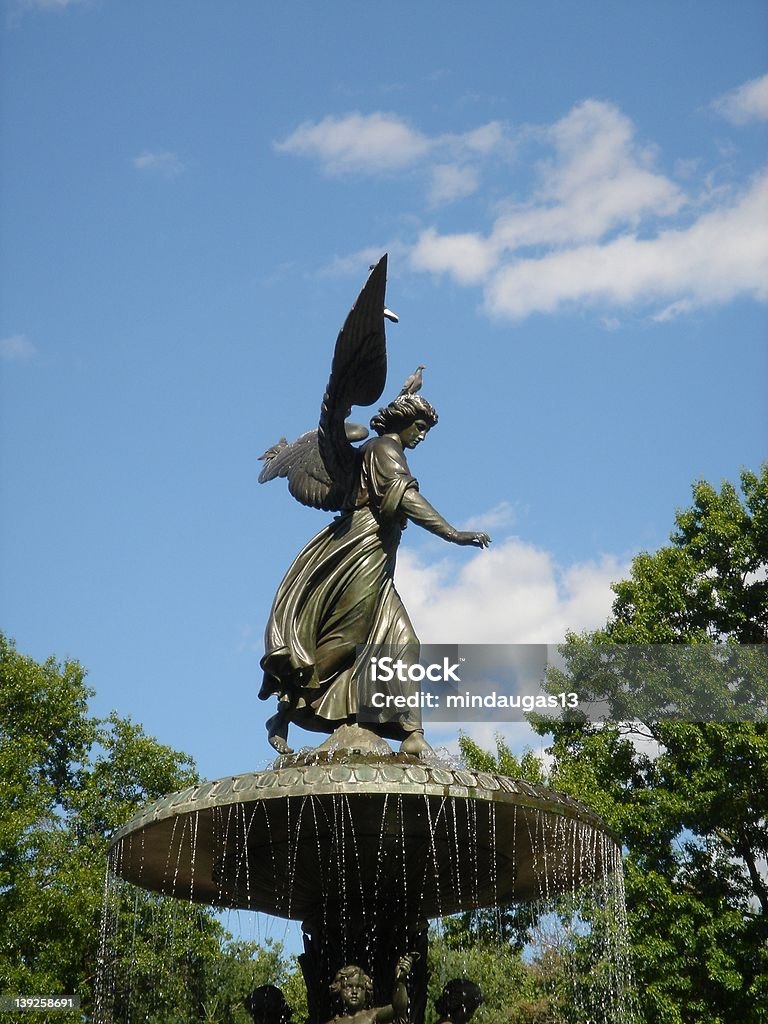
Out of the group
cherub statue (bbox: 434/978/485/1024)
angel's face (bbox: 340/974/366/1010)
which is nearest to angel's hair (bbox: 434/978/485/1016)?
→ cherub statue (bbox: 434/978/485/1024)

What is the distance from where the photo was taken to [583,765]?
826 inches

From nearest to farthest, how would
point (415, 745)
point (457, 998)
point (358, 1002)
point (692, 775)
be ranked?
point (358, 1002) → point (457, 998) → point (415, 745) → point (692, 775)

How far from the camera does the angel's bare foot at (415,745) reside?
9.71 meters

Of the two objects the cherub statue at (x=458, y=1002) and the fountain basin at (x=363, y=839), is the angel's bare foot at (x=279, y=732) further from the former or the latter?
the cherub statue at (x=458, y=1002)

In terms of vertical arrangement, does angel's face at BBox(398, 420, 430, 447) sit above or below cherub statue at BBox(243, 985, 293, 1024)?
above

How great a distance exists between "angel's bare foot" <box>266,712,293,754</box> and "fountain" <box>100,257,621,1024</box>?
10 millimetres

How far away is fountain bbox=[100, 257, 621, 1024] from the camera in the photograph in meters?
8.50

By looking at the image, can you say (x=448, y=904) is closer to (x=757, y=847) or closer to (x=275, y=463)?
(x=275, y=463)

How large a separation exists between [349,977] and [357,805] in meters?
1.17

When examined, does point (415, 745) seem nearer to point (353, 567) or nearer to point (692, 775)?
point (353, 567)

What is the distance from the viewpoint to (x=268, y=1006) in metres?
9.22

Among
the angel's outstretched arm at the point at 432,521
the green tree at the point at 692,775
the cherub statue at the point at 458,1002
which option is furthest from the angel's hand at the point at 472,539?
the green tree at the point at 692,775

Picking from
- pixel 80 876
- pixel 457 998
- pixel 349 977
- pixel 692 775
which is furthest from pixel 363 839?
pixel 80 876

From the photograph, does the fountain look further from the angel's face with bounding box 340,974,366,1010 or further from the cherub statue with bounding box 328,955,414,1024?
the angel's face with bounding box 340,974,366,1010
